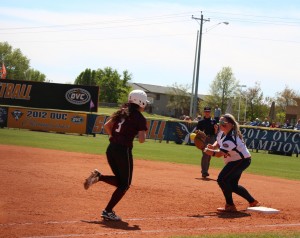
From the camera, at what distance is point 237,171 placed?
10.5 metres

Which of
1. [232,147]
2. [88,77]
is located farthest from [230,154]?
[88,77]

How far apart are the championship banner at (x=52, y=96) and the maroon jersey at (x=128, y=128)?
34.3 m

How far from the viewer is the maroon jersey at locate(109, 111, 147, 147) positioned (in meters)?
8.76

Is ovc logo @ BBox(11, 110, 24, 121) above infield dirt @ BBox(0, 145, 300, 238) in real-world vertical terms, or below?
above

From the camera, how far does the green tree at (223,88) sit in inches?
3602

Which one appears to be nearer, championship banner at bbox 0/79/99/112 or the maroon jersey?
the maroon jersey

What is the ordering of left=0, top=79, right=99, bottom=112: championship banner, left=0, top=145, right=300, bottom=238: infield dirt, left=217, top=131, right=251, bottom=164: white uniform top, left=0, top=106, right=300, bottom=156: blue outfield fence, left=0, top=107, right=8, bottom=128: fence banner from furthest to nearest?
1. left=0, top=79, right=99, bottom=112: championship banner
2. left=0, top=107, right=8, bottom=128: fence banner
3. left=0, top=106, right=300, bottom=156: blue outfield fence
4. left=217, top=131, right=251, bottom=164: white uniform top
5. left=0, top=145, right=300, bottom=238: infield dirt

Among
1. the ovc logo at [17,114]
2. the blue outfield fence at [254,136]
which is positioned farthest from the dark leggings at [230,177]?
the ovc logo at [17,114]

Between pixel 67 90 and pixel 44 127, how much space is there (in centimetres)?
444

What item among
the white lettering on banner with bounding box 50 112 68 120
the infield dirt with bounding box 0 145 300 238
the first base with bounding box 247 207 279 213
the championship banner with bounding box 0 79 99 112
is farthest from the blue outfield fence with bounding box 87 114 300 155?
the first base with bounding box 247 207 279 213

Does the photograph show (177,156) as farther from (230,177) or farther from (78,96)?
(78,96)

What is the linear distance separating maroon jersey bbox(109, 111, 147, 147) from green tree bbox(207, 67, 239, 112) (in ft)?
273

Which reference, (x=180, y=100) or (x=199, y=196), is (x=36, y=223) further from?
(x=180, y=100)

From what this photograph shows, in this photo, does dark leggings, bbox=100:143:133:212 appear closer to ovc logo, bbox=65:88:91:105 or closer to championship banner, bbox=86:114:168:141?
championship banner, bbox=86:114:168:141
